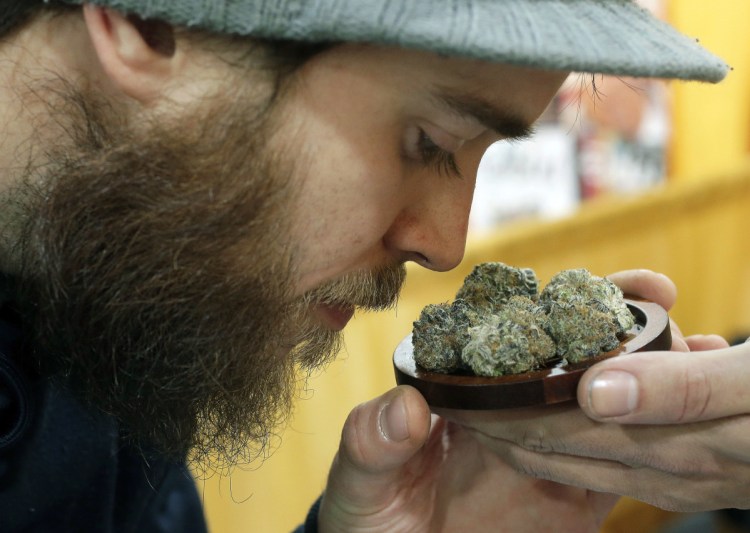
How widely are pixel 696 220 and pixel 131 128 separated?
2.84 m

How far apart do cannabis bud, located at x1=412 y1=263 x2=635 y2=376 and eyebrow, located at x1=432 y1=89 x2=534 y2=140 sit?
0.22m

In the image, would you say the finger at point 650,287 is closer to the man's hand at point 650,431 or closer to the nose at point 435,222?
the man's hand at point 650,431

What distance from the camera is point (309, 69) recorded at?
0.87 m

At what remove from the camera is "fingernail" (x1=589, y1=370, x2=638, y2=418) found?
34.1 inches

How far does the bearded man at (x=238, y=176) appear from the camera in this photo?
2.60 feet

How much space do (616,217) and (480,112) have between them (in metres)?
2.21

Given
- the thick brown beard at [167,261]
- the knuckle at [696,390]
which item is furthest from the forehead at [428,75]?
the knuckle at [696,390]

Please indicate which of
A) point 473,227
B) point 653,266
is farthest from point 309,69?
point 653,266

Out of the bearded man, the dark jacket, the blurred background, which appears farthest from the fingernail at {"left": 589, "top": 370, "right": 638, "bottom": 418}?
the blurred background

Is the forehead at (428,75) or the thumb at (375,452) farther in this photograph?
the thumb at (375,452)

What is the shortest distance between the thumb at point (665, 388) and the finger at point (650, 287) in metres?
0.26

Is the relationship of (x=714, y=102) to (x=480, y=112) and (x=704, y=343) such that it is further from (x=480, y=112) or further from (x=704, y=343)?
(x=480, y=112)

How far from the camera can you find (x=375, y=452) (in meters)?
1.08

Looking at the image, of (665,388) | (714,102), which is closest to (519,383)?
(665,388)
